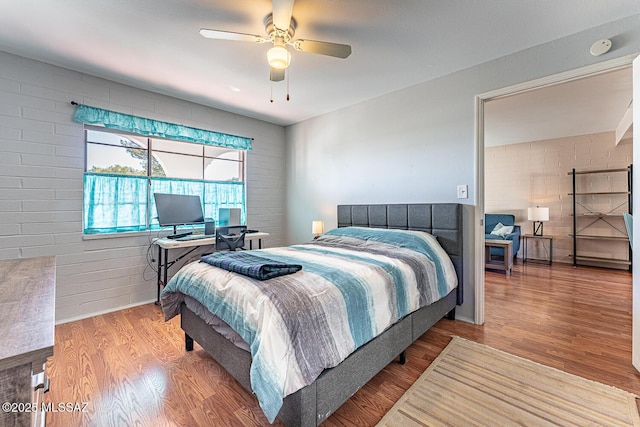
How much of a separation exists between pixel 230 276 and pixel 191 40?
1.93 m

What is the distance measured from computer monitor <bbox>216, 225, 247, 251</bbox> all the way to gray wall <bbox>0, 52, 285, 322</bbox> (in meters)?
0.86

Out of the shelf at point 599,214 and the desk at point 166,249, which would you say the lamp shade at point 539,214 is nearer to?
the shelf at point 599,214

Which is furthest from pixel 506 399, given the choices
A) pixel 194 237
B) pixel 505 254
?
pixel 505 254

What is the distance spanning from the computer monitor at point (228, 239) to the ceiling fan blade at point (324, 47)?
213 cm

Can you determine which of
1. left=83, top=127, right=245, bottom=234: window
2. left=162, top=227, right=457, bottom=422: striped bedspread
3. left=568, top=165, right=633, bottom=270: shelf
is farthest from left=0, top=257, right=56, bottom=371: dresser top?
left=568, top=165, right=633, bottom=270: shelf

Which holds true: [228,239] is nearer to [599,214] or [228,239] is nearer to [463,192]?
[463,192]

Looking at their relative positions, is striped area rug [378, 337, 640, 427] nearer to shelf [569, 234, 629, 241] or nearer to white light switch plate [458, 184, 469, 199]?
white light switch plate [458, 184, 469, 199]

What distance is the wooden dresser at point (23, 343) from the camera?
0.59m

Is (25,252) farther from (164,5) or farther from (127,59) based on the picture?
(164,5)

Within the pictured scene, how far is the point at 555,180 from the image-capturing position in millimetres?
5406

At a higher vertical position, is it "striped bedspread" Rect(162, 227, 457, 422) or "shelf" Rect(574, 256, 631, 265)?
"striped bedspread" Rect(162, 227, 457, 422)

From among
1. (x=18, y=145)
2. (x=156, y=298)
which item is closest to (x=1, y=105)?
(x=18, y=145)

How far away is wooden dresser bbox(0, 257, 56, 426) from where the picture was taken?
0.59 metres

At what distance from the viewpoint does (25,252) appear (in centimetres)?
251
